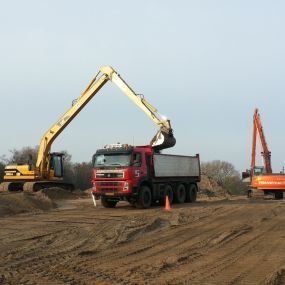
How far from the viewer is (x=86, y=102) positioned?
31.6 m

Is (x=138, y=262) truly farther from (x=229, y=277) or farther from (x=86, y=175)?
(x=86, y=175)

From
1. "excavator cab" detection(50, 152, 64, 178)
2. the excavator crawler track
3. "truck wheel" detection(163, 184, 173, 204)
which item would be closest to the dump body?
"truck wheel" detection(163, 184, 173, 204)

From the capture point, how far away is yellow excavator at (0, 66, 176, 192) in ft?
96.0

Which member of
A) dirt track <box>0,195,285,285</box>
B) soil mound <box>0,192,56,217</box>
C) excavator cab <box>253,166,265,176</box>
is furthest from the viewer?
excavator cab <box>253,166,265,176</box>

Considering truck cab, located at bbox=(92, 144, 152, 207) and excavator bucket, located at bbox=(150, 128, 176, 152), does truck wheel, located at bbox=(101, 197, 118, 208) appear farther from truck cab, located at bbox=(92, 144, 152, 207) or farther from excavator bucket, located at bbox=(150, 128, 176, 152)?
excavator bucket, located at bbox=(150, 128, 176, 152)

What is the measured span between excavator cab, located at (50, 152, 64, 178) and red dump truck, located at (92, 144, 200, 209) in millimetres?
10798

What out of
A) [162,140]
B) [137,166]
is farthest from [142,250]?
[162,140]

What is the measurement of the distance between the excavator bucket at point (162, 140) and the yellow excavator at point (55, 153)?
0.42 metres

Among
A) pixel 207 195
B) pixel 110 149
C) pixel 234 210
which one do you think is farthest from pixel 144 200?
pixel 207 195

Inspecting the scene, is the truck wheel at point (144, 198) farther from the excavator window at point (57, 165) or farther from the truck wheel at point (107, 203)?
the excavator window at point (57, 165)

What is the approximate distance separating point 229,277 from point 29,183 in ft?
84.0

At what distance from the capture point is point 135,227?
48.7 feet

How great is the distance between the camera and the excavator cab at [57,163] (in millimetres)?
34375

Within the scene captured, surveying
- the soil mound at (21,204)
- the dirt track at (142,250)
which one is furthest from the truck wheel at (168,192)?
the dirt track at (142,250)
